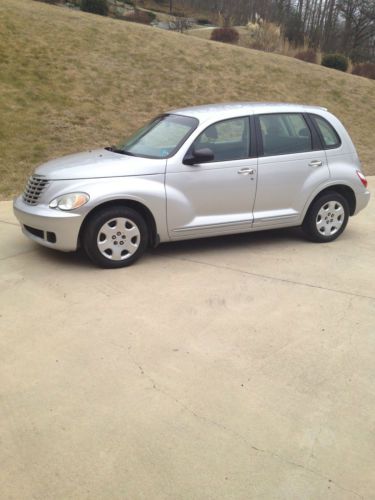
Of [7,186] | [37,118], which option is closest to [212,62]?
[37,118]

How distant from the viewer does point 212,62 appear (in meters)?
18.6

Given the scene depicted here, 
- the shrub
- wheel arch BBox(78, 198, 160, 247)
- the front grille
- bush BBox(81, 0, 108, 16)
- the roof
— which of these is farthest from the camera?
the shrub

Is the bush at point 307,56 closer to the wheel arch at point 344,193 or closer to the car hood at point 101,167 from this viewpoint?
the wheel arch at point 344,193

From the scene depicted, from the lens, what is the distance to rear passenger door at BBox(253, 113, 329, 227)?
5797 millimetres

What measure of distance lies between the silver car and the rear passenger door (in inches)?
Answer: 0.5

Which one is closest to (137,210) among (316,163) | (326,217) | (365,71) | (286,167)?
(286,167)

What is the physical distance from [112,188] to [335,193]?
278cm

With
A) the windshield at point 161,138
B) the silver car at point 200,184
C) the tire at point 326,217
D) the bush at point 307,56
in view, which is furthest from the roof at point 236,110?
the bush at point 307,56

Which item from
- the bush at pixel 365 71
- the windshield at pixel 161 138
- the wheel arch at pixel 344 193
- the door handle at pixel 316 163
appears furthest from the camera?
the bush at pixel 365 71

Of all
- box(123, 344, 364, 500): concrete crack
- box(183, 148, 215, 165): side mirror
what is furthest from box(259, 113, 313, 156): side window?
box(123, 344, 364, 500): concrete crack

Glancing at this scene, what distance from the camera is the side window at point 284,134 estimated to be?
19.2 feet

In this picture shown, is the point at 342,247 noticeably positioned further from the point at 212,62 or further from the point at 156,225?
the point at 212,62

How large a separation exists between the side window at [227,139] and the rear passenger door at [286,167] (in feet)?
0.55

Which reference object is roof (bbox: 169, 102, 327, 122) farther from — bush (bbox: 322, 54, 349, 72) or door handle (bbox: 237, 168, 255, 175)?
bush (bbox: 322, 54, 349, 72)
